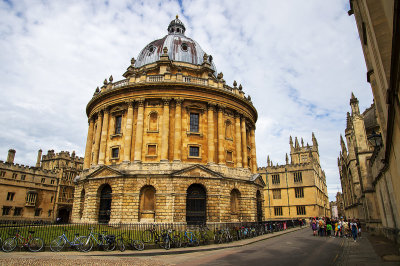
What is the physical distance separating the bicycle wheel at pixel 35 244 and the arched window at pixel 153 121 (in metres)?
16.2

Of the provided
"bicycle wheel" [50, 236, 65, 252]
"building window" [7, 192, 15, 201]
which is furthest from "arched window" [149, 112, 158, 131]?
"building window" [7, 192, 15, 201]

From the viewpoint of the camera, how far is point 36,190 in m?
52.1

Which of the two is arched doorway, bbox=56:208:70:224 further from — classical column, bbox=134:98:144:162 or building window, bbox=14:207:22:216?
classical column, bbox=134:98:144:162

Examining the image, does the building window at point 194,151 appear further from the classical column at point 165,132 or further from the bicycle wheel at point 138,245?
the bicycle wheel at point 138,245

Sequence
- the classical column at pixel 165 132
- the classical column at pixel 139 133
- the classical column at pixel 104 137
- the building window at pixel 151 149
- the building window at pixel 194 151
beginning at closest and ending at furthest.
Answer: the classical column at pixel 165 132 < the classical column at pixel 139 133 < the building window at pixel 151 149 < the building window at pixel 194 151 < the classical column at pixel 104 137

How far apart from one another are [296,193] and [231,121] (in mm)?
32183

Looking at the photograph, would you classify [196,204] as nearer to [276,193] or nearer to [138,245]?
[138,245]

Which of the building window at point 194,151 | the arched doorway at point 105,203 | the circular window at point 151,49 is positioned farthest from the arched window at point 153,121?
the circular window at point 151,49

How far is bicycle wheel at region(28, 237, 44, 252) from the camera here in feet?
46.5

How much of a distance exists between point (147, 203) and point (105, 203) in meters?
4.83

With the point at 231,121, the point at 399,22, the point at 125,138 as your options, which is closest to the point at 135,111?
the point at 125,138

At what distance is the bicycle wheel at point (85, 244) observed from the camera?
1447cm

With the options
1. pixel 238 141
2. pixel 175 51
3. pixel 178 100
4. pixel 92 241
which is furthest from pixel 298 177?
pixel 92 241

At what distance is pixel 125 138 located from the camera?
2859 centimetres
